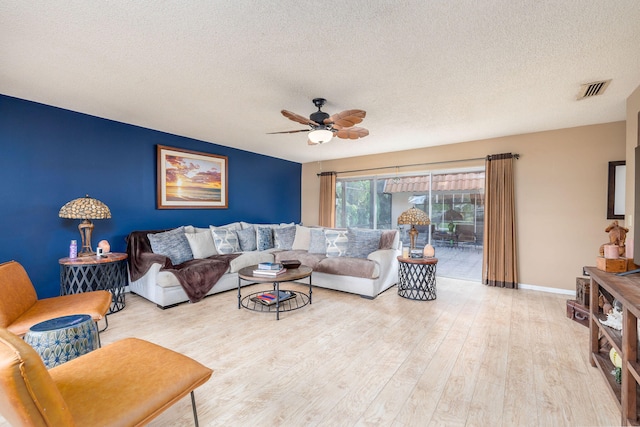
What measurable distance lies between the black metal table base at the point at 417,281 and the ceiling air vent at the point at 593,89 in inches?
94.4

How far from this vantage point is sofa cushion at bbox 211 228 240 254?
4.55 metres

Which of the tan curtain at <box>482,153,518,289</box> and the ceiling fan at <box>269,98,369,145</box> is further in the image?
the tan curtain at <box>482,153,518,289</box>

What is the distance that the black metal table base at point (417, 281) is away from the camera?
3.83 meters

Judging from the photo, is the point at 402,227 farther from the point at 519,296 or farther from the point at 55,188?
the point at 55,188

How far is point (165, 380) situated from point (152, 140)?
4016 millimetres

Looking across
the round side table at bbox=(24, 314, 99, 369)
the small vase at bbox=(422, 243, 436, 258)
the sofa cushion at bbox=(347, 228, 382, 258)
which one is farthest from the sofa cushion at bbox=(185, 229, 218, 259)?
the small vase at bbox=(422, 243, 436, 258)

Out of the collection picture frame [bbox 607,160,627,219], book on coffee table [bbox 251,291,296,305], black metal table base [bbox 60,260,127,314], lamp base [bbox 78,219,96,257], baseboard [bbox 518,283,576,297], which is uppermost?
picture frame [bbox 607,160,627,219]

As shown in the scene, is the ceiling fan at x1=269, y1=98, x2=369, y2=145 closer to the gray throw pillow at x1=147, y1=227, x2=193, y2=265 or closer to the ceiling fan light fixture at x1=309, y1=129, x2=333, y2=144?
the ceiling fan light fixture at x1=309, y1=129, x2=333, y2=144

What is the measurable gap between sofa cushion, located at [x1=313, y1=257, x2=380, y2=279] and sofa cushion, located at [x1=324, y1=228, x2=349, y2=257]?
0.23 metres

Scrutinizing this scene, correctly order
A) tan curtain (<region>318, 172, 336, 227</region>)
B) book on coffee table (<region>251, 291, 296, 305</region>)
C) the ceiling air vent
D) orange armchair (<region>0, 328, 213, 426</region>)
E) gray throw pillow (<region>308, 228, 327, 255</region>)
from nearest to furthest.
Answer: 1. orange armchair (<region>0, 328, 213, 426</region>)
2. the ceiling air vent
3. book on coffee table (<region>251, 291, 296, 305</region>)
4. gray throw pillow (<region>308, 228, 327, 255</region>)
5. tan curtain (<region>318, 172, 336, 227</region>)

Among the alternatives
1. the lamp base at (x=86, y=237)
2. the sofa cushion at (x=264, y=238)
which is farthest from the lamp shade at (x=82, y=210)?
the sofa cushion at (x=264, y=238)

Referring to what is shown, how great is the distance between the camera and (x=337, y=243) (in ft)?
14.6

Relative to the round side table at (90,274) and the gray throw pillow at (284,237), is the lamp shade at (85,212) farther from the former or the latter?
the gray throw pillow at (284,237)

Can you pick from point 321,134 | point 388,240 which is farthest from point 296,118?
point 388,240
